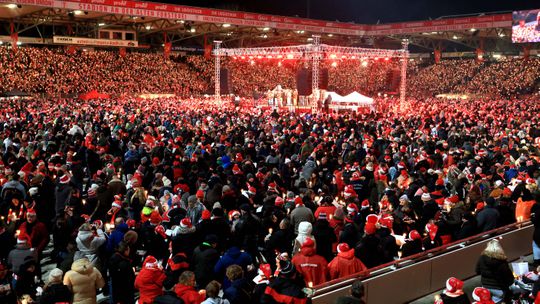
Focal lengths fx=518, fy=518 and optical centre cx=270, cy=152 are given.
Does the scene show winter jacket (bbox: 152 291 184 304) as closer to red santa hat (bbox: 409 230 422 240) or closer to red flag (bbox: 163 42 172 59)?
red santa hat (bbox: 409 230 422 240)

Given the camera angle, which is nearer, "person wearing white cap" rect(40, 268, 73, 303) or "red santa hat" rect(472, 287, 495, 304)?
"red santa hat" rect(472, 287, 495, 304)

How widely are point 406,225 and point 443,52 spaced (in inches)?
1962

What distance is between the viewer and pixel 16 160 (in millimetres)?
10719

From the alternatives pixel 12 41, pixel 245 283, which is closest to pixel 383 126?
pixel 245 283

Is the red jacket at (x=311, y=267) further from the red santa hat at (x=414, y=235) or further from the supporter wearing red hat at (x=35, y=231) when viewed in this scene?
the supporter wearing red hat at (x=35, y=231)

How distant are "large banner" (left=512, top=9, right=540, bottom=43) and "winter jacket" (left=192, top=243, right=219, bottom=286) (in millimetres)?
37597

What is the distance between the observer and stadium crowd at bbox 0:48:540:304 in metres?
5.77

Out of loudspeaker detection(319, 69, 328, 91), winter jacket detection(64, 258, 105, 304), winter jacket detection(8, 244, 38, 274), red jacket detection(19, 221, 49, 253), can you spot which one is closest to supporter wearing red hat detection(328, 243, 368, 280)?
winter jacket detection(64, 258, 105, 304)

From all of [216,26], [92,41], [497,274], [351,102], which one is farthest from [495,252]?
[216,26]

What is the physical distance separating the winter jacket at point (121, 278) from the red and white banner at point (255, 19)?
2563cm

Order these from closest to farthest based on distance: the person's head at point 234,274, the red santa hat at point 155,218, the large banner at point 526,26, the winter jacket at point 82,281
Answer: the person's head at point 234,274, the winter jacket at point 82,281, the red santa hat at point 155,218, the large banner at point 526,26

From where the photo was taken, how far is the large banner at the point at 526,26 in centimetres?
3681

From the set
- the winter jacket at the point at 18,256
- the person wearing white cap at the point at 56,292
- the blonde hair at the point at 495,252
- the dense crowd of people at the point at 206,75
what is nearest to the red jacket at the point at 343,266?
the blonde hair at the point at 495,252

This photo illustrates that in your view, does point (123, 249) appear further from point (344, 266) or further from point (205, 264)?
point (344, 266)
